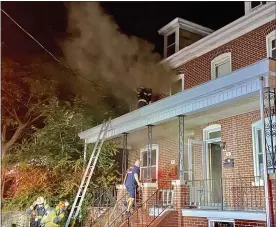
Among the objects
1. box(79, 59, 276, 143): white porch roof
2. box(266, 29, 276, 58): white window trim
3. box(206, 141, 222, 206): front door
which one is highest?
box(266, 29, 276, 58): white window trim

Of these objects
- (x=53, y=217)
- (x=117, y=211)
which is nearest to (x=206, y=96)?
(x=53, y=217)

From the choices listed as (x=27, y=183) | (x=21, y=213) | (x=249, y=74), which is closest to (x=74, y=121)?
(x=27, y=183)

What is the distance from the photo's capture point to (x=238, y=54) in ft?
36.3

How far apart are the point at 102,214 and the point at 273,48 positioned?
689cm

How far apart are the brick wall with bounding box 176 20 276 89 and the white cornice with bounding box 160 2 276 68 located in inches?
5.0

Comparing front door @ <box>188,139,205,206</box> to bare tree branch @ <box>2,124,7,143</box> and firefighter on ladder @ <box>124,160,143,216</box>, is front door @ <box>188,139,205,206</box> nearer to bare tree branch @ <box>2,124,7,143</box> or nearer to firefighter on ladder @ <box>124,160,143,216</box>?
firefighter on ladder @ <box>124,160,143,216</box>

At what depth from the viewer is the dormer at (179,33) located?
14352mm

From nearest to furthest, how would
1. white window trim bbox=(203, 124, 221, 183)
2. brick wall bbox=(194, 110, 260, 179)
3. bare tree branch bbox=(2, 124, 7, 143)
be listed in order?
brick wall bbox=(194, 110, 260, 179) < white window trim bbox=(203, 124, 221, 183) < bare tree branch bbox=(2, 124, 7, 143)

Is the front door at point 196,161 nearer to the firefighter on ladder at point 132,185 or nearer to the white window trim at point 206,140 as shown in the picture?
the white window trim at point 206,140

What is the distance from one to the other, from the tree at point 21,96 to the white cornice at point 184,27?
6226mm

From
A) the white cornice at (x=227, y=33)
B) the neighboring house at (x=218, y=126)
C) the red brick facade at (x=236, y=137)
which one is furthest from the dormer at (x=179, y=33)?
the red brick facade at (x=236, y=137)

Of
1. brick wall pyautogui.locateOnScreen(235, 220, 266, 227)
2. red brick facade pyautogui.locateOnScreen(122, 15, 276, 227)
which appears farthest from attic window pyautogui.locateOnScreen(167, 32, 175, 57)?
brick wall pyautogui.locateOnScreen(235, 220, 266, 227)

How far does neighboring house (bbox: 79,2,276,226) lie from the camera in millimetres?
7594

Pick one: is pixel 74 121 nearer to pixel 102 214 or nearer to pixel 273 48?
pixel 102 214
